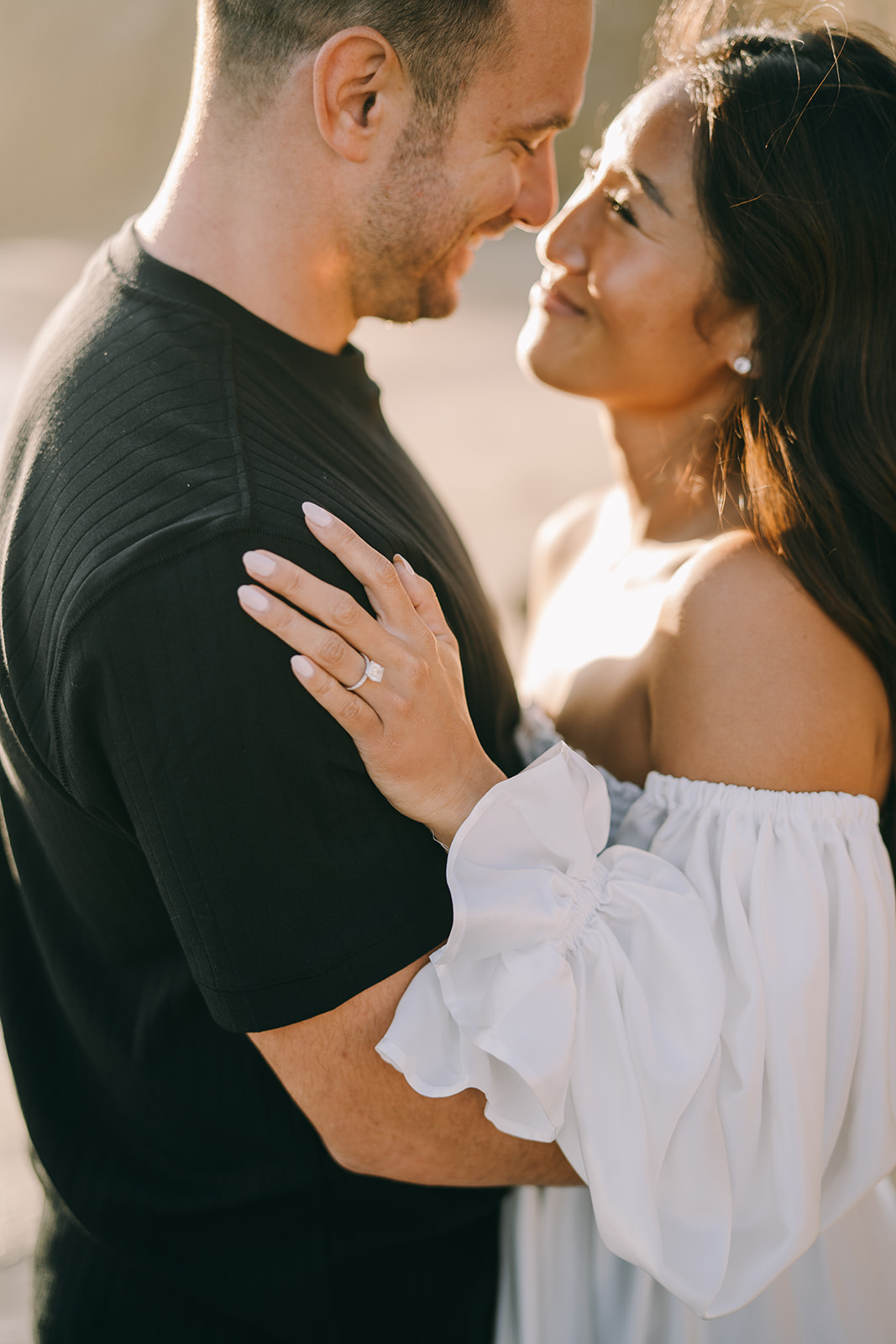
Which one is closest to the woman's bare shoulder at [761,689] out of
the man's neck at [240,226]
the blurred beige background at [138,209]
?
the man's neck at [240,226]

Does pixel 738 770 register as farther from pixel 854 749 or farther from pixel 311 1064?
pixel 311 1064

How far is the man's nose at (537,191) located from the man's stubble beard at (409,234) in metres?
0.16

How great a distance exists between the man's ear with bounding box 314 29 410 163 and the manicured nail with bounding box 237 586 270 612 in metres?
0.77

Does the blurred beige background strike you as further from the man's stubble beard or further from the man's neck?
the man's neck

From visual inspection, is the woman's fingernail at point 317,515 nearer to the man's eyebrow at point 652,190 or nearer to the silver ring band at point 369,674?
the silver ring band at point 369,674

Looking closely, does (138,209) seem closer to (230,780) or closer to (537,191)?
(537,191)

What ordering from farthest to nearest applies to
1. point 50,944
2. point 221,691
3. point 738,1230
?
point 50,944 → point 738,1230 → point 221,691

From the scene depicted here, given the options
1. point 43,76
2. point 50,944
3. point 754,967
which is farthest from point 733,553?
point 43,76

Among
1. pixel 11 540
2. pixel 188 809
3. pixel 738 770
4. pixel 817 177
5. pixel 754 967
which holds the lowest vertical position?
pixel 754 967

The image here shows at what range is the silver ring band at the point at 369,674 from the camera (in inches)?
43.5

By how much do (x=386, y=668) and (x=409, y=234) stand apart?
810mm

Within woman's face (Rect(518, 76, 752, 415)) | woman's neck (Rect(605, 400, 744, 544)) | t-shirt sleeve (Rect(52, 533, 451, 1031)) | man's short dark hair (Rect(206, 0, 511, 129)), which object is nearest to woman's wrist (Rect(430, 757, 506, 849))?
t-shirt sleeve (Rect(52, 533, 451, 1031))

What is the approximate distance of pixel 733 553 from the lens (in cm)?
164

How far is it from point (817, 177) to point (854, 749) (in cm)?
102
